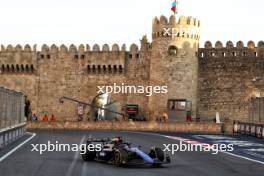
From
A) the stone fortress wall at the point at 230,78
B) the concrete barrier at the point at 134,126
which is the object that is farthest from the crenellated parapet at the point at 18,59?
the stone fortress wall at the point at 230,78

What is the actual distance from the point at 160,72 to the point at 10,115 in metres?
21.7

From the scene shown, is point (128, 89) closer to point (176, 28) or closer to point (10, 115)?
point (176, 28)

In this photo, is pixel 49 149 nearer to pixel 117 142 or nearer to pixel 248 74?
pixel 117 142

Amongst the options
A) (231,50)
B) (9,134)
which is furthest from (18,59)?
(9,134)

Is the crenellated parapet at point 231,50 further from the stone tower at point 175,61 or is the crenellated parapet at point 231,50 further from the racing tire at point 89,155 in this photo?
the racing tire at point 89,155

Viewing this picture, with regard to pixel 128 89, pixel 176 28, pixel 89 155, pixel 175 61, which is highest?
pixel 176 28

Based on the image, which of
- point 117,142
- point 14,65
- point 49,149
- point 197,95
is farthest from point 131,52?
point 117,142

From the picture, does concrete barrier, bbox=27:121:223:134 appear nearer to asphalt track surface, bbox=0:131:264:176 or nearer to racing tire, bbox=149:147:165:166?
asphalt track surface, bbox=0:131:264:176

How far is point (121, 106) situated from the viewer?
50969 millimetres

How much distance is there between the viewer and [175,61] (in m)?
47.7

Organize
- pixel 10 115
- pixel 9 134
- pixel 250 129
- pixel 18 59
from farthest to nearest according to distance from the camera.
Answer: pixel 18 59, pixel 250 129, pixel 10 115, pixel 9 134

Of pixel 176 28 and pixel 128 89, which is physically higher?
pixel 176 28

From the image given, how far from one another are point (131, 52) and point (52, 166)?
116 feet

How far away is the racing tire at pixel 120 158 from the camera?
15.5 m
